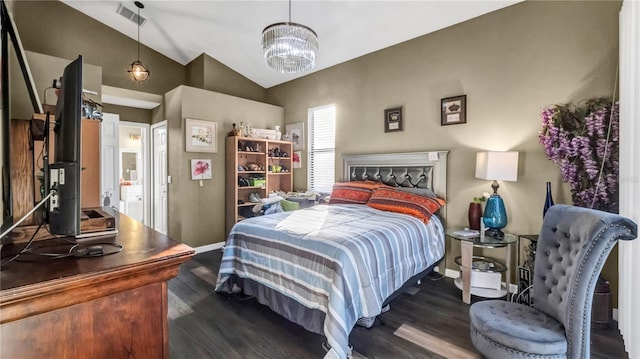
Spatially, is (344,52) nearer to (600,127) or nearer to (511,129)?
(511,129)

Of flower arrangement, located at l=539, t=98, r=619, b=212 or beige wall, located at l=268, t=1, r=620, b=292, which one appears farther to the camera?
beige wall, located at l=268, t=1, r=620, b=292

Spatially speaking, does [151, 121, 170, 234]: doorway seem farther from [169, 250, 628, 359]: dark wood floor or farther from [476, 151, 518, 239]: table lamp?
[476, 151, 518, 239]: table lamp

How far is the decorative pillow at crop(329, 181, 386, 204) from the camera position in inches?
150

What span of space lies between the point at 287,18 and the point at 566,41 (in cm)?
296

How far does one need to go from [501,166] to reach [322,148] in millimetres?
2795

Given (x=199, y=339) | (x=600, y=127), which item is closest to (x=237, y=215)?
(x=199, y=339)

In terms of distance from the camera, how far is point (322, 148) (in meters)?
4.97

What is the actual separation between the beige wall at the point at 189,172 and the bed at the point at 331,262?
1.96 m

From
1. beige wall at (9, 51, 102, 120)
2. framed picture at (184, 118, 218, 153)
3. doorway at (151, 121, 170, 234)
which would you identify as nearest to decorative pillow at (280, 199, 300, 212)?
framed picture at (184, 118, 218, 153)

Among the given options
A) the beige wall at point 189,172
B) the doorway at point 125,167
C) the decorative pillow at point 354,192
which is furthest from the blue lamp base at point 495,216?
the doorway at point 125,167

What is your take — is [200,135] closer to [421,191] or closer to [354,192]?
[354,192]

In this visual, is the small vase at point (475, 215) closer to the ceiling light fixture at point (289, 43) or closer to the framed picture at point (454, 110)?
the framed picture at point (454, 110)

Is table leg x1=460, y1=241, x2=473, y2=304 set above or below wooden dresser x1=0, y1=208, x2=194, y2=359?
below

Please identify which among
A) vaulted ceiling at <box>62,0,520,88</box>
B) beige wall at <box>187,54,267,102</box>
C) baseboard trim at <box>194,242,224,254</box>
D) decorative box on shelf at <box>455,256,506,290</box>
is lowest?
baseboard trim at <box>194,242,224,254</box>
